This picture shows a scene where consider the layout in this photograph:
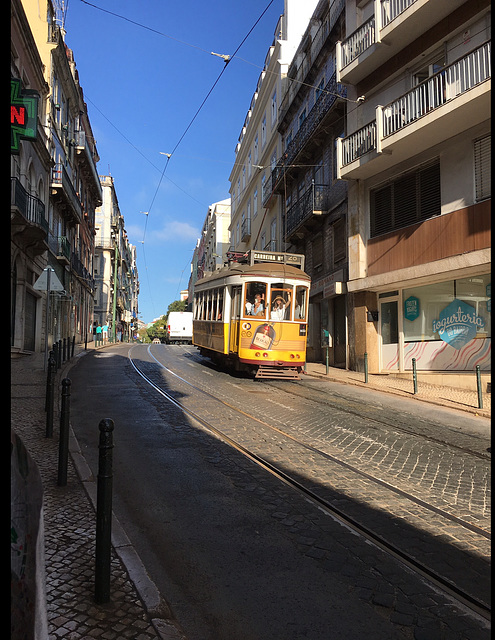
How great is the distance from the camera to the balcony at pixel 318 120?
1941 cm

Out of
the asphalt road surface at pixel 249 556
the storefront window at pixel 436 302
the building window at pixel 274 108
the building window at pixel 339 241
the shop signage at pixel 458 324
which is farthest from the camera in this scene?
the building window at pixel 274 108

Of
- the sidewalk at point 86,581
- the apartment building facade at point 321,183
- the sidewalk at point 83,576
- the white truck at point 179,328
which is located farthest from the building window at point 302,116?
the sidewalk at point 86,581

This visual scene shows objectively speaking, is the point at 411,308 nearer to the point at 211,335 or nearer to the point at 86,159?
the point at 211,335

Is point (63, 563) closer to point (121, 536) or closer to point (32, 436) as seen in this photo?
point (121, 536)

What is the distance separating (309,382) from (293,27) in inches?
970

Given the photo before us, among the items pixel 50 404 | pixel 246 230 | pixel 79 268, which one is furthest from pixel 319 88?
pixel 79 268

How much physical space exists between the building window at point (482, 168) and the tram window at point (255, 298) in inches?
240

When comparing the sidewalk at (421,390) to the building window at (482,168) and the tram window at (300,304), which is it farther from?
the building window at (482,168)

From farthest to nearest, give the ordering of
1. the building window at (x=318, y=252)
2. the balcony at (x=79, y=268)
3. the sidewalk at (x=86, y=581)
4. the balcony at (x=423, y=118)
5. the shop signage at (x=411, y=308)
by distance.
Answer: the balcony at (x=79, y=268), the building window at (x=318, y=252), the shop signage at (x=411, y=308), the balcony at (x=423, y=118), the sidewalk at (x=86, y=581)

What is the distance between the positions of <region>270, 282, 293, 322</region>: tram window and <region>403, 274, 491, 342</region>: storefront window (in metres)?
4.26

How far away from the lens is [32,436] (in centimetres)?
656

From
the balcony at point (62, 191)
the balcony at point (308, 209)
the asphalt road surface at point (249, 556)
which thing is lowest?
the asphalt road surface at point (249, 556)

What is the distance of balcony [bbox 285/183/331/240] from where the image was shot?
21109 millimetres
